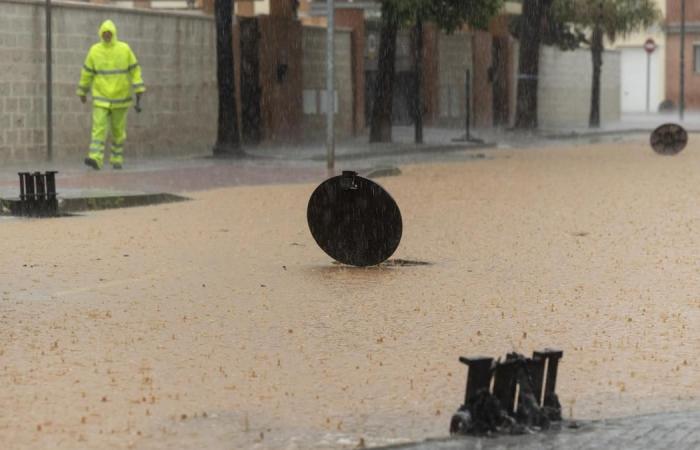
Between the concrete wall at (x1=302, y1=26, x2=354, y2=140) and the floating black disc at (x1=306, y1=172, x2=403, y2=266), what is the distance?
22.3m

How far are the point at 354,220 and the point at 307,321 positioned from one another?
2.41 metres

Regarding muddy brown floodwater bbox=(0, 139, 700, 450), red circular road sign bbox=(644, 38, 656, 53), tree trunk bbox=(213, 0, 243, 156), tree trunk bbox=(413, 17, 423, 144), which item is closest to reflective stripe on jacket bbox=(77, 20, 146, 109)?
tree trunk bbox=(213, 0, 243, 156)

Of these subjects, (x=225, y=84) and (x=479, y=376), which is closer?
(x=479, y=376)

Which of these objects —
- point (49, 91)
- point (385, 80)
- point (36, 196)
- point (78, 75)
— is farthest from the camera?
point (385, 80)

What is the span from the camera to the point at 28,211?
16.5 metres

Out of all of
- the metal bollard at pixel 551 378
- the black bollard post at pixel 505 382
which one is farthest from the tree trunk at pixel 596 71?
the black bollard post at pixel 505 382

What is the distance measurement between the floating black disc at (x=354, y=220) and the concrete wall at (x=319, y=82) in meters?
22.3

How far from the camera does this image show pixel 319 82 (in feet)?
116

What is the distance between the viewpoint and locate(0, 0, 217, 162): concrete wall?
965 inches

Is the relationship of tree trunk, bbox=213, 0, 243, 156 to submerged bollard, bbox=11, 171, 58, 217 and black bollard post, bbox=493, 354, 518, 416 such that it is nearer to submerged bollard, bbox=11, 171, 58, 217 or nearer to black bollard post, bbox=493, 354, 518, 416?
submerged bollard, bbox=11, 171, 58, 217

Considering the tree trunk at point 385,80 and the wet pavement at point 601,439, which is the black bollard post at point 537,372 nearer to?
the wet pavement at point 601,439

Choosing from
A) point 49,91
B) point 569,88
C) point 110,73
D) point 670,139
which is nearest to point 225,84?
point 49,91

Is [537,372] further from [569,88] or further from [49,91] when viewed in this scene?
[569,88]

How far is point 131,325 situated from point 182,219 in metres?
6.68
